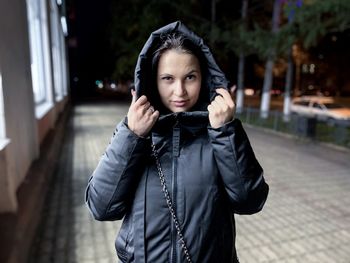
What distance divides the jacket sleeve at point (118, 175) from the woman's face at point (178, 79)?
0.22 metres

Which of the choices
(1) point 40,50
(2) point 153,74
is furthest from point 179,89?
(1) point 40,50

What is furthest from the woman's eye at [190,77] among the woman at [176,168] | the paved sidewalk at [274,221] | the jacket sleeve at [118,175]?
the paved sidewalk at [274,221]

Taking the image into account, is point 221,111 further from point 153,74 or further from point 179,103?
point 153,74

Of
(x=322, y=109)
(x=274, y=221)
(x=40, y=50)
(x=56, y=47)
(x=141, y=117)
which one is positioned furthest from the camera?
(x=322, y=109)

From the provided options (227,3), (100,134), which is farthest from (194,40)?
(227,3)

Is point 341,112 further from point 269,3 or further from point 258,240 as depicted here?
point 258,240

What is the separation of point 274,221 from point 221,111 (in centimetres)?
373

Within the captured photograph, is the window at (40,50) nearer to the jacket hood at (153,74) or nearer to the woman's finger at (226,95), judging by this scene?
the jacket hood at (153,74)

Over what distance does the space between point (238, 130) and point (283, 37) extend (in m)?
11.8

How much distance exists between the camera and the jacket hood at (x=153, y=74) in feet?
4.58

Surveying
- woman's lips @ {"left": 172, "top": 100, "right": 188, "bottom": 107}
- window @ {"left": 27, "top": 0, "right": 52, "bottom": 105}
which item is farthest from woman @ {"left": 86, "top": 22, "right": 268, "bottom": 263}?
window @ {"left": 27, "top": 0, "right": 52, "bottom": 105}

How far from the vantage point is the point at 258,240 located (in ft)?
13.1

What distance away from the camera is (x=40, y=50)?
32.1 ft

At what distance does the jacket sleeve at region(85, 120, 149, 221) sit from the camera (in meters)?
1.33
